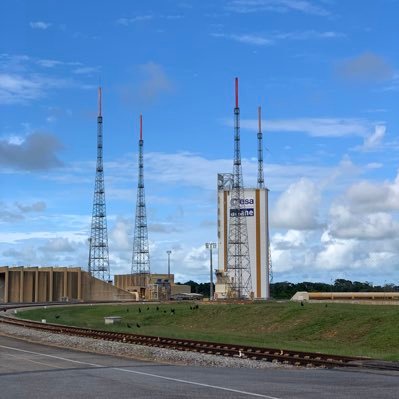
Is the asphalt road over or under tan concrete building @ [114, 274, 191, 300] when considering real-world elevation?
under

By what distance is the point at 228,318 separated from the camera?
60125 mm

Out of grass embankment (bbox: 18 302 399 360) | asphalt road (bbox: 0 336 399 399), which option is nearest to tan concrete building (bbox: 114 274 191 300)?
grass embankment (bbox: 18 302 399 360)

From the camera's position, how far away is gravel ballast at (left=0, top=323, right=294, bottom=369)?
26.0 metres

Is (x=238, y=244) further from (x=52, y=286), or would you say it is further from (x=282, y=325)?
(x=282, y=325)

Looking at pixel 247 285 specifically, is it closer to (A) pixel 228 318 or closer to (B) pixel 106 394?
(A) pixel 228 318

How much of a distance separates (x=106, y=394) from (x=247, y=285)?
10992 cm

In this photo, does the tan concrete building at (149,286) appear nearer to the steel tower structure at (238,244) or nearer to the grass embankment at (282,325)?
the steel tower structure at (238,244)

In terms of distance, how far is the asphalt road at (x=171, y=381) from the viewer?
1731cm

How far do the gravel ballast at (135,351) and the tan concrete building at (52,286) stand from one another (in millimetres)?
84306

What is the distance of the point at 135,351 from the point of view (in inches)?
1220

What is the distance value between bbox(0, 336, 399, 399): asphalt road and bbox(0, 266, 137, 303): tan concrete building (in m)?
101

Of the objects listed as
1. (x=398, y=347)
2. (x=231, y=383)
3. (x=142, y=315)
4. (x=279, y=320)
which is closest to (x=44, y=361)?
(x=231, y=383)

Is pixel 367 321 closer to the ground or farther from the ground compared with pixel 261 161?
closer to the ground

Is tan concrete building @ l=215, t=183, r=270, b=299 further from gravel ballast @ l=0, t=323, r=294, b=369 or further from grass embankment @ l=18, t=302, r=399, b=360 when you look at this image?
gravel ballast @ l=0, t=323, r=294, b=369
